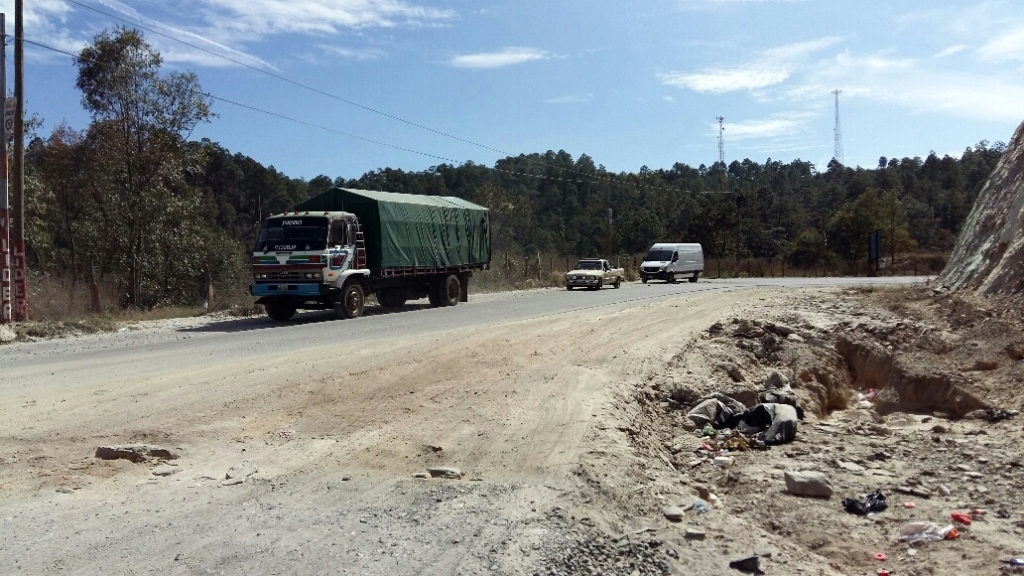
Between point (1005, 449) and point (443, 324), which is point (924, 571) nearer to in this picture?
point (1005, 449)

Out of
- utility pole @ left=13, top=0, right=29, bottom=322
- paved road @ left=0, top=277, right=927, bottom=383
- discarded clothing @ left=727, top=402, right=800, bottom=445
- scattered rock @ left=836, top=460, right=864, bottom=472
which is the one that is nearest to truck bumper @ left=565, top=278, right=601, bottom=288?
paved road @ left=0, top=277, right=927, bottom=383

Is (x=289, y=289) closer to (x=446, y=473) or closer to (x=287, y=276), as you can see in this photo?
(x=287, y=276)

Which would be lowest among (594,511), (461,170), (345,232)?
(594,511)

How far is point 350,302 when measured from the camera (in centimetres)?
2156

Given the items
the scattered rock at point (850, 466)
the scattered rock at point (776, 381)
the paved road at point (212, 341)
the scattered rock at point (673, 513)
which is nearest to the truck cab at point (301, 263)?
the paved road at point (212, 341)

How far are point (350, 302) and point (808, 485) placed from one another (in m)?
16.0

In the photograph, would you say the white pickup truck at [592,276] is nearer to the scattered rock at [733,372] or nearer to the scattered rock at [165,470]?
the scattered rock at [733,372]

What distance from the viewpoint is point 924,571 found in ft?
18.8

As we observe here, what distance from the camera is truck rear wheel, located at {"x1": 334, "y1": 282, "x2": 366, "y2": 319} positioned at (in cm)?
2111

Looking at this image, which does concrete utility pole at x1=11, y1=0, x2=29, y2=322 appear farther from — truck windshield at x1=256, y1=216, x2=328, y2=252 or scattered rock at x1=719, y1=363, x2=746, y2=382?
scattered rock at x1=719, y1=363, x2=746, y2=382

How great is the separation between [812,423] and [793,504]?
361 centimetres

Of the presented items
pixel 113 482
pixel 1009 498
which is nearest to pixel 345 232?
pixel 113 482

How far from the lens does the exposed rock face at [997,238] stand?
13500 mm

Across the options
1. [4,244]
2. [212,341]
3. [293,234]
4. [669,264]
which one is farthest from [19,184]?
[669,264]
